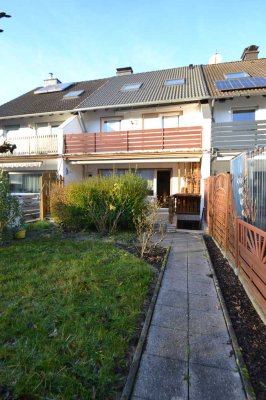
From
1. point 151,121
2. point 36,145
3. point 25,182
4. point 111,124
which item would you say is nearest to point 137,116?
point 151,121

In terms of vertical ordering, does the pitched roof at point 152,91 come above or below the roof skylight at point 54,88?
below

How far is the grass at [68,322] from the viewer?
2.18 meters

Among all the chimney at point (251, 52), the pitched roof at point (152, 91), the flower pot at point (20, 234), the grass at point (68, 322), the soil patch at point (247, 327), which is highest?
the chimney at point (251, 52)

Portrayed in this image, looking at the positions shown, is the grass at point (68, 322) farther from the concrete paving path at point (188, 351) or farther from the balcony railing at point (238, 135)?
the balcony railing at point (238, 135)

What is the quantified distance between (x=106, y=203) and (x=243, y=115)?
915 centimetres

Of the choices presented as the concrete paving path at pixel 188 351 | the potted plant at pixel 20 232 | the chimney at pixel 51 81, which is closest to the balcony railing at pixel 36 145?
the potted plant at pixel 20 232

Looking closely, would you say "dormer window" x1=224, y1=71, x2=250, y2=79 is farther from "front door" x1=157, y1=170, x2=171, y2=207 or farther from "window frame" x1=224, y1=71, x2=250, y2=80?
"front door" x1=157, y1=170, x2=171, y2=207

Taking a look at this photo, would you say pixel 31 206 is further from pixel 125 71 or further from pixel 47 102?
pixel 125 71

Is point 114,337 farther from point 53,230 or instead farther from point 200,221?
point 200,221

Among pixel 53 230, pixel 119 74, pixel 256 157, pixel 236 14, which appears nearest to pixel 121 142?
pixel 53 230

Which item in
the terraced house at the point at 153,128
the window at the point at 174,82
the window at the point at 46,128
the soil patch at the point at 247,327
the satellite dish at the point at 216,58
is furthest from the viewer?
the satellite dish at the point at 216,58

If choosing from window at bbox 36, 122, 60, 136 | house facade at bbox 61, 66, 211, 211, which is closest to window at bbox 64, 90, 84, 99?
house facade at bbox 61, 66, 211, 211

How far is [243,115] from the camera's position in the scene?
1259 cm

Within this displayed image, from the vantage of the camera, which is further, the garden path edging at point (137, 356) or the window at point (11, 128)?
the window at point (11, 128)
